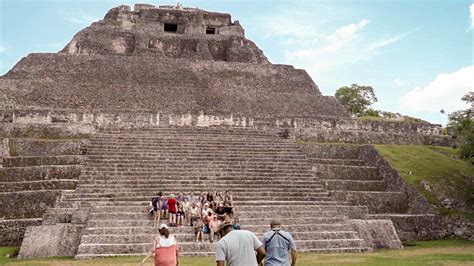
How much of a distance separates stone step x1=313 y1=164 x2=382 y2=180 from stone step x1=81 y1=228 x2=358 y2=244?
3.71m

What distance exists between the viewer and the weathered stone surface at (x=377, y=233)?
11.5 meters

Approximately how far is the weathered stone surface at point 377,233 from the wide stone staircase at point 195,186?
26 cm

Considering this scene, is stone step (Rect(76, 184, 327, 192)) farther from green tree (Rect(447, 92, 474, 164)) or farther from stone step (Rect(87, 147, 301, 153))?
green tree (Rect(447, 92, 474, 164))

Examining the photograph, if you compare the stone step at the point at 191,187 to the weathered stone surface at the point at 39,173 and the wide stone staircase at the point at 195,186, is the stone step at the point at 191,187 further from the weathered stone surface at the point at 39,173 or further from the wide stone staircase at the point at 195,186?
the weathered stone surface at the point at 39,173

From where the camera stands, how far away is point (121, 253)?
9.68 metres

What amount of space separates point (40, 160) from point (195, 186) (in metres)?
4.07

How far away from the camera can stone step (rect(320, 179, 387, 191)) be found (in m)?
14.3

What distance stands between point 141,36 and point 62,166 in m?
14.7

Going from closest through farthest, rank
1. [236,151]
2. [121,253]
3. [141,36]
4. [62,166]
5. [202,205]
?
1. [121,253]
2. [202,205]
3. [62,166]
4. [236,151]
5. [141,36]

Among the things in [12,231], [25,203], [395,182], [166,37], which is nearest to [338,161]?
[395,182]

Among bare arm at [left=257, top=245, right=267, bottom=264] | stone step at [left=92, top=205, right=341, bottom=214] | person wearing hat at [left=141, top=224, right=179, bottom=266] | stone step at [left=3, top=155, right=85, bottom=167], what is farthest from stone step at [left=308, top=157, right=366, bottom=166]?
bare arm at [left=257, top=245, right=267, bottom=264]

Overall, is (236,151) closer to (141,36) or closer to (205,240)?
(205,240)

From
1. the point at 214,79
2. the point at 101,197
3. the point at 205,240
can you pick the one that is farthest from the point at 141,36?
the point at 205,240

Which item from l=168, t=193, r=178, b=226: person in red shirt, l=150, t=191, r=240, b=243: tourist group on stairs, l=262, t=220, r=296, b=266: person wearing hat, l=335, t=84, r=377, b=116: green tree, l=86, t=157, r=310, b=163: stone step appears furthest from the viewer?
l=335, t=84, r=377, b=116: green tree
